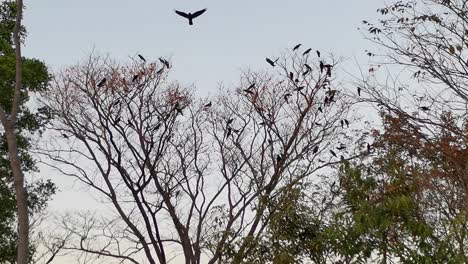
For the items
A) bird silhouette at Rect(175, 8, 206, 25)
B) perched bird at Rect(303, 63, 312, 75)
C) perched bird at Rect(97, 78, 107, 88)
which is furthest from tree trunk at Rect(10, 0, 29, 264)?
perched bird at Rect(303, 63, 312, 75)

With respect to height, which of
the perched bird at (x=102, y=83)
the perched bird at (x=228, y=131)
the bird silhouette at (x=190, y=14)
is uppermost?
the perched bird at (x=102, y=83)

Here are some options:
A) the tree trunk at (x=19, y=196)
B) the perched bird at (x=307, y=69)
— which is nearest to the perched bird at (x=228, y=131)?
the perched bird at (x=307, y=69)

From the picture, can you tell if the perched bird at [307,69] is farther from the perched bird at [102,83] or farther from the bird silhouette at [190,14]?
the bird silhouette at [190,14]

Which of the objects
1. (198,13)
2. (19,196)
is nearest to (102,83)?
(19,196)

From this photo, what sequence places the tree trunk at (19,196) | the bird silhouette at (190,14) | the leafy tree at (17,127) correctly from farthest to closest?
1. the leafy tree at (17,127)
2. the tree trunk at (19,196)
3. the bird silhouette at (190,14)

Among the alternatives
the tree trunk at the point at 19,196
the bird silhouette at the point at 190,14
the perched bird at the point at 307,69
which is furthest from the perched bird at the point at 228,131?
the bird silhouette at the point at 190,14

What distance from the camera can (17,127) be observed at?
51.2ft

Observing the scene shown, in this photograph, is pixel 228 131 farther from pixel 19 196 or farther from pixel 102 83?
pixel 19 196

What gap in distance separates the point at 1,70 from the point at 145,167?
172 inches

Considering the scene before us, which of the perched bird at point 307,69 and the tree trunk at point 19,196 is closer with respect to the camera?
the tree trunk at point 19,196

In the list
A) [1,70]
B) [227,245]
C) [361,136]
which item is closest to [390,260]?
[227,245]

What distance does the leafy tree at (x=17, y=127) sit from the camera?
14.4 meters

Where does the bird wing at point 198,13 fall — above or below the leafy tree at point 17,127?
below

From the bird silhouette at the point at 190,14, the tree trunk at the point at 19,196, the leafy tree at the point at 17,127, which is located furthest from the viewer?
the leafy tree at the point at 17,127
